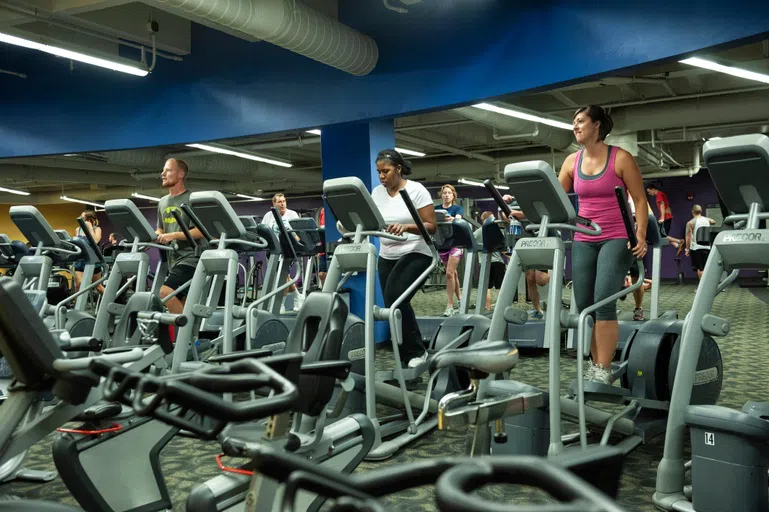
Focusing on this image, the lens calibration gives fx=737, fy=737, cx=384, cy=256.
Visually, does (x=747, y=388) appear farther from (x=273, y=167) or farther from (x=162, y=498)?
(x=273, y=167)

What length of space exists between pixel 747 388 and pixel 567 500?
4732 millimetres

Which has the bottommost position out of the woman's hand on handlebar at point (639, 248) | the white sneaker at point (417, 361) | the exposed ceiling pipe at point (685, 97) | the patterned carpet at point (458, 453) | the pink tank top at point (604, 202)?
the patterned carpet at point (458, 453)

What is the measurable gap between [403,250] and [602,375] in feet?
4.55

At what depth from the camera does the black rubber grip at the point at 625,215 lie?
3.11 meters


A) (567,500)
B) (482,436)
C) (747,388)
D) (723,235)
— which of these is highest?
(723,235)

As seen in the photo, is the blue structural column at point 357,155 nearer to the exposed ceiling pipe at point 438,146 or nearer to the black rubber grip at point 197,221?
the black rubber grip at point 197,221

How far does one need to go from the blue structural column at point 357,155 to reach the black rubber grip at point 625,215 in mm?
4337

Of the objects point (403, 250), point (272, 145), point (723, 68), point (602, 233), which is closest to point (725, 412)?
point (602, 233)

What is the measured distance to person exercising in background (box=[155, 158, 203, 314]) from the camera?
512 cm

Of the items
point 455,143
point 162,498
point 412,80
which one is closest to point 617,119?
point 455,143

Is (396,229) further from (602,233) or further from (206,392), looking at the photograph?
(206,392)

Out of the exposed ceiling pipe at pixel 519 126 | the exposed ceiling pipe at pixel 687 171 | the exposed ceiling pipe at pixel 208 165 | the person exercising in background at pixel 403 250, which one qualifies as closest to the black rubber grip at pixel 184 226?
the person exercising in background at pixel 403 250

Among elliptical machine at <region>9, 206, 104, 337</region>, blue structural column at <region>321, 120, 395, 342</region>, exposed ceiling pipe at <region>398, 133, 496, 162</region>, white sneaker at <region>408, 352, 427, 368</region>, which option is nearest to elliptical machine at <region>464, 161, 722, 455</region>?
white sneaker at <region>408, 352, 427, 368</region>

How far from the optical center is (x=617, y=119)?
12.1m
